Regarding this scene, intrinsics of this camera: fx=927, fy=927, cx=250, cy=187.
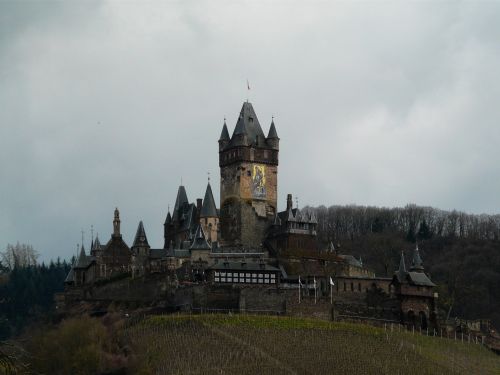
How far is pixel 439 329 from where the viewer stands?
70.1m

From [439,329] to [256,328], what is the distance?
15625 mm

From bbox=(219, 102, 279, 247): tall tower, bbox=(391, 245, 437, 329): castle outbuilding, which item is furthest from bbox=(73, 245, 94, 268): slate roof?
bbox=(391, 245, 437, 329): castle outbuilding

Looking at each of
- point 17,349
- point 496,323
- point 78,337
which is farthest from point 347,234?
point 17,349

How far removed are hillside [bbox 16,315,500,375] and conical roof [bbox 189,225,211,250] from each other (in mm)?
11622

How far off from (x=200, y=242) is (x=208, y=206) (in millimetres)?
5784

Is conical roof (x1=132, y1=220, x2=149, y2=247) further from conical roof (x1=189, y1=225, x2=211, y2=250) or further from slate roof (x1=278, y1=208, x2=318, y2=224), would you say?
slate roof (x1=278, y1=208, x2=318, y2=224)

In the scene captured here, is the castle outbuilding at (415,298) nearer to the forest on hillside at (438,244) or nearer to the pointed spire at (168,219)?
the forest on hillside at (438,244)

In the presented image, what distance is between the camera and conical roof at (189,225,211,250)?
250 ft

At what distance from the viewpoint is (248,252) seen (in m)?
75.8

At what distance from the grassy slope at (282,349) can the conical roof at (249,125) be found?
23861 millimetres

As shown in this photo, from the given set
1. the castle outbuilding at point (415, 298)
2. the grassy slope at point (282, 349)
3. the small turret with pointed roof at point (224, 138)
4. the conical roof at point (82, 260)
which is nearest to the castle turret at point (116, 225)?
the conical roof at point (82, 260)

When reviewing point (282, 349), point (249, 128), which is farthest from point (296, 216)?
point (282, 349)

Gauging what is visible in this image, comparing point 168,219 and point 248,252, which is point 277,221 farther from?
point 168,219

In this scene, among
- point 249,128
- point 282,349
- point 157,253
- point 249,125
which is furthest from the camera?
point 249,125
